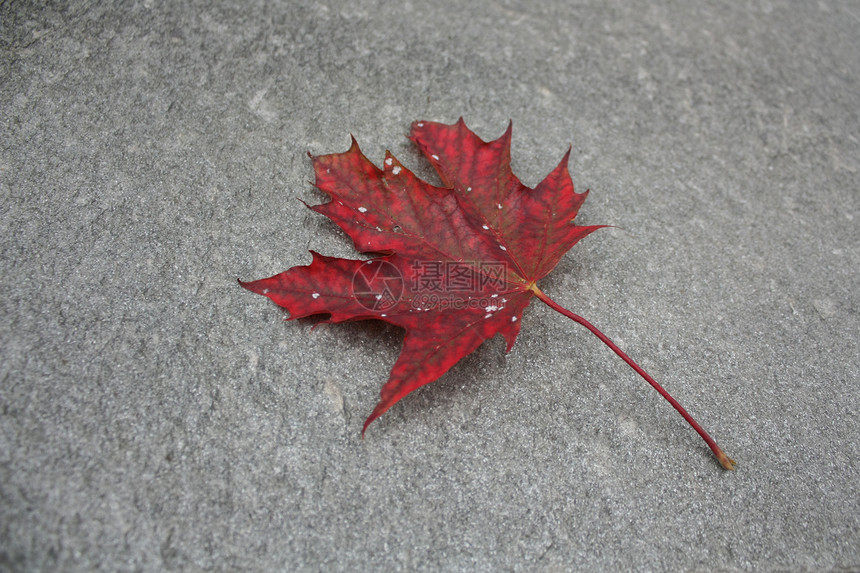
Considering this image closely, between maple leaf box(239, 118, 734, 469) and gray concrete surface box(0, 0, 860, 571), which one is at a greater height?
maple leaf box(239, 118, 734, 469)

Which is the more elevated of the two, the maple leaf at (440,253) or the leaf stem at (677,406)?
the maple leaf at (440,253)

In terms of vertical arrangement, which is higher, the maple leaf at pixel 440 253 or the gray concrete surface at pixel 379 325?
the maple leaf at pixel 440 253

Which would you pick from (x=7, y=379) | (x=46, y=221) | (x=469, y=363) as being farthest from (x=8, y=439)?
(x=469, y=363)

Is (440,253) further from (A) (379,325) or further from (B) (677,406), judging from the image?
(B) (677,406)

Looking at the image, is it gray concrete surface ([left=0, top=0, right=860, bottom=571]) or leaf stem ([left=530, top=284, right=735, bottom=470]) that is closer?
gray concrete surface ([left=0, top=0, right=860, bottom=571])

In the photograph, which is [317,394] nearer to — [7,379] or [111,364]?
[111,364]

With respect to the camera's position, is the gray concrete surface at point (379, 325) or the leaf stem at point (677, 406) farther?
the leaf stem at point (677, 406)
